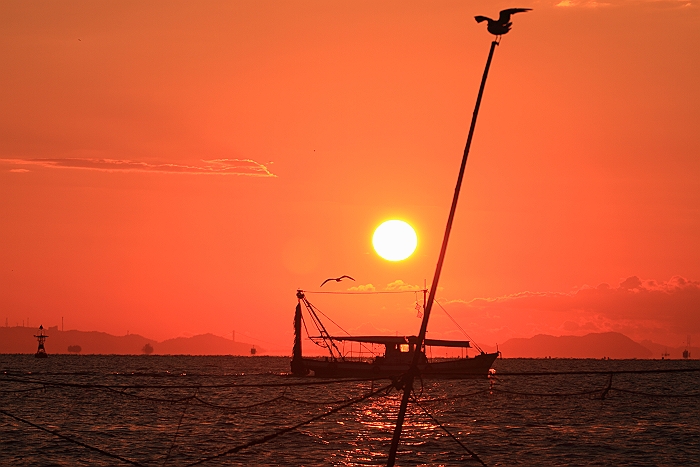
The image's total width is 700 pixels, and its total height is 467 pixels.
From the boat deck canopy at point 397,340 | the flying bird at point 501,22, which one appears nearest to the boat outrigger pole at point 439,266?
the flying bird at point 501,22

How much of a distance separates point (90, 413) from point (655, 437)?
44.0 metres

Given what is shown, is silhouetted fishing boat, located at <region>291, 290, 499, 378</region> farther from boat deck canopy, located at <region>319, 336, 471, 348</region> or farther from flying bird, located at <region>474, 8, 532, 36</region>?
flying bird, located at <region>474, 8, 532, 36</region>

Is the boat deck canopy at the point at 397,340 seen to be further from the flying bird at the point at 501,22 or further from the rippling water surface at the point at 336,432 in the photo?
the flying bird at the point at 501,22

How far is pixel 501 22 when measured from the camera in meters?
17.8

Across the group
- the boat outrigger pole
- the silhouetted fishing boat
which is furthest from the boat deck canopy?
the boat outrigger pole

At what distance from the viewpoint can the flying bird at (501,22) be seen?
1773 centimetres

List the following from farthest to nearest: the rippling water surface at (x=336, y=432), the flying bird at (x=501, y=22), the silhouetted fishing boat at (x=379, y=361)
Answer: the silhouetted fishing boat at (x=379, y=361) → the rippling water surface at (x=336, y=432) → the flying bird at (x=501, y=22)

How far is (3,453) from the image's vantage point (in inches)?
1693

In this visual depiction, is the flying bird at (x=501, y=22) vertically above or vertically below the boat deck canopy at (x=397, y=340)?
above

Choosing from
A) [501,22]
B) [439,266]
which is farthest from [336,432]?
[501,22]

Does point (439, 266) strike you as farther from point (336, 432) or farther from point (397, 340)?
point (397, 340)

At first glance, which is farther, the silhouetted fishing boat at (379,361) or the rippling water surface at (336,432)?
the silhouetted fishing boat at (379,361)

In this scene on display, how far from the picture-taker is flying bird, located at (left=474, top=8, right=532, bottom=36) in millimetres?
17734

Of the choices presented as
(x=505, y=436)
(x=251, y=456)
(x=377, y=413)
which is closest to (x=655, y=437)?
(x=505, y=436)
